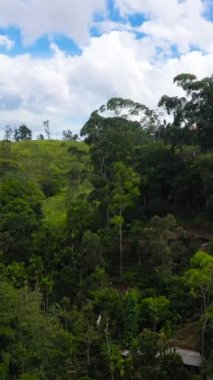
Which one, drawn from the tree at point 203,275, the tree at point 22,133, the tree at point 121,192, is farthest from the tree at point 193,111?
the tree at point 22,133

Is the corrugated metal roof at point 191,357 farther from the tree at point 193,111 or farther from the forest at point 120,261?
the tree at point 193,111

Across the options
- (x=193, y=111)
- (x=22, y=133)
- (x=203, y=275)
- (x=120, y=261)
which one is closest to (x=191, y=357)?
(x=203, y=275)

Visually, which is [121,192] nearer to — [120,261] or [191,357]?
[120,261]

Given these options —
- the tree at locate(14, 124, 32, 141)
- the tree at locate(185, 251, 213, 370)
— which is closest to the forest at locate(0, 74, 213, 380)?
the tree at locate(185, 251, 213, 370)

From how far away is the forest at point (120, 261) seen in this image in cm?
2044

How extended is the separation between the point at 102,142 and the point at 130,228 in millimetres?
6872

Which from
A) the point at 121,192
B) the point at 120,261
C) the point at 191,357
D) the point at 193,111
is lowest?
the point at 191,357

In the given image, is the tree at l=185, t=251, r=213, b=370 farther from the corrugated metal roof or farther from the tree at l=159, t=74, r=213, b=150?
the tree at l=159, t=74, r=213, b=150

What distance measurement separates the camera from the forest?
2044cm

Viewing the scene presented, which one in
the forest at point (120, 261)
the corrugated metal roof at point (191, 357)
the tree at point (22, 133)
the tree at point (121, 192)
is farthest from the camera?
the tree at point (22, 133)

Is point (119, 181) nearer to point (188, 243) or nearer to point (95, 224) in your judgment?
point (95, 224)

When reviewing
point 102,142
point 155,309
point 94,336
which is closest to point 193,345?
point 155,309

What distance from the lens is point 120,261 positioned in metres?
32.9

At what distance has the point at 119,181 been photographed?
3216 centimetres
